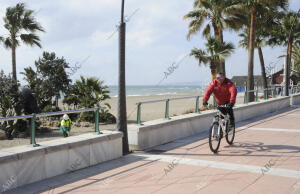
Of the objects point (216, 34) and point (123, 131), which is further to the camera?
point (216, 34)

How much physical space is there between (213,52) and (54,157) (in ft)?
63.8

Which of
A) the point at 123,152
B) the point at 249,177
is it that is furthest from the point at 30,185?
the point at 249,177

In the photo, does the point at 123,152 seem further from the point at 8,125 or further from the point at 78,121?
the point at 78,121

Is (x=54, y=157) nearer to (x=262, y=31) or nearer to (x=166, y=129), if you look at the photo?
(x=166, y=129)

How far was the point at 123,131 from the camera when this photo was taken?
781cm

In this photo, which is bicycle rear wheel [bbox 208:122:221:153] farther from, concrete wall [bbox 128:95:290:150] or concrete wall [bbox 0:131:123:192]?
concrete wall [bbox 0:131:123:192]

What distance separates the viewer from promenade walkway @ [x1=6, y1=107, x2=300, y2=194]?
5.29m

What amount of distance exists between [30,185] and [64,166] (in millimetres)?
822

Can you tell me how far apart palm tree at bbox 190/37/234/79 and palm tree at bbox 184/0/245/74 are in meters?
0.51

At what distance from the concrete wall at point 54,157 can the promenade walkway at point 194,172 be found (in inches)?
6.2

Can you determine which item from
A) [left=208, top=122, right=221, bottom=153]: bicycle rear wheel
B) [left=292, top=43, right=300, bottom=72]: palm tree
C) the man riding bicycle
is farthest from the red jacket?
[left=292, top=43, right=300, bottom=72]: palm tree

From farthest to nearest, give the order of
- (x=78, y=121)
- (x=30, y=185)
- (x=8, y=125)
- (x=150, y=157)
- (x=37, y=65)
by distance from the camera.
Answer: (x=37, y=65), (x=78, y=121), (x=8, y=125), (x=150, y=157), (x=30, y=185)

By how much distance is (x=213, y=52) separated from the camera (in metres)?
23.8

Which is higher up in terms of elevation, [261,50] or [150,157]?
[261,50]
